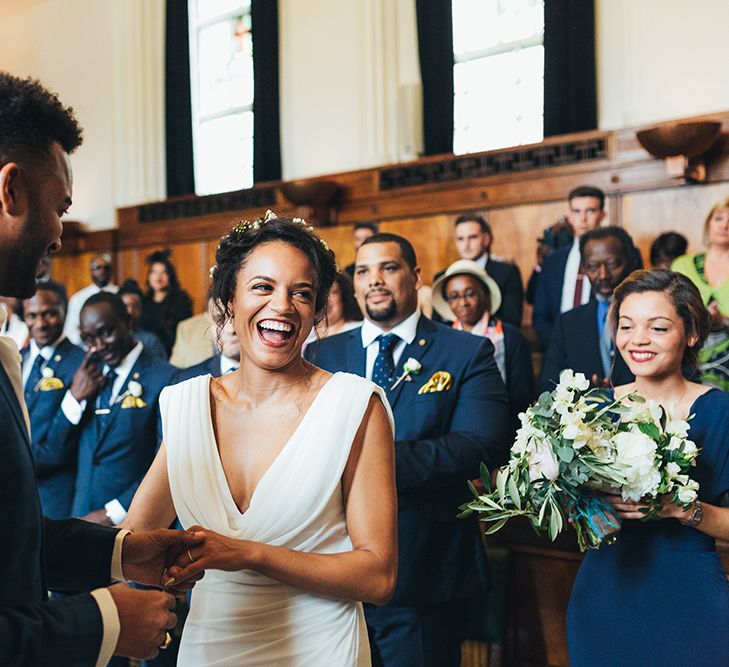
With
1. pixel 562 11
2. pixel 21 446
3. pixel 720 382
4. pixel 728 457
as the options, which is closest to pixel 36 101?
pixel 21 446

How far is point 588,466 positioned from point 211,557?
1092 mm

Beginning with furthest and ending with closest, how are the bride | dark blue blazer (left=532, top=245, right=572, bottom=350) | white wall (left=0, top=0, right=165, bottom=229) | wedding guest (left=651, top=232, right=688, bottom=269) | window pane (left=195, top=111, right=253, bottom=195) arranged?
white wall (left=0, top=0, right=165, bottom=229)
window pane (left=195, top=111, right=253, bottom=195)
wedding guest (left=651, top=232, right=688, bottom=269)
dark blue blazer (left=532, top=245, right=572, bottom=350)
the bride

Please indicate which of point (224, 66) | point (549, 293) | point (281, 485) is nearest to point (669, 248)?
point (549, 293)

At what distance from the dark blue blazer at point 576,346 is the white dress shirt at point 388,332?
55.0 inches

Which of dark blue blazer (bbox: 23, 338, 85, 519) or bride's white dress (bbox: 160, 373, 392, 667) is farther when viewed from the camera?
dark blue blazer (bbox: 23, 338, 85, 519)

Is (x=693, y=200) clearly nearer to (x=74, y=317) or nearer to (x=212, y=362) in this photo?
(x=212, y=362)

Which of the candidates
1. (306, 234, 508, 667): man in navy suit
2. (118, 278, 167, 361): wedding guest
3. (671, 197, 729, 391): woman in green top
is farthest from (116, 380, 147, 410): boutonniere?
(671, 197, 729, 391): woman in green top

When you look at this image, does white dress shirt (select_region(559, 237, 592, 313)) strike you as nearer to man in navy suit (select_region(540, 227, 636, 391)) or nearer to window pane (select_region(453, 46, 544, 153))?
man in navy suit (select_region(540, 227, 636, 391))

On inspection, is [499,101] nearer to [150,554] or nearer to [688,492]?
[688,492]

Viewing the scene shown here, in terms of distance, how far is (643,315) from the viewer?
274 centimetres

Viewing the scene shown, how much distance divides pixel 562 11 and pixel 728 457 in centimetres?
598

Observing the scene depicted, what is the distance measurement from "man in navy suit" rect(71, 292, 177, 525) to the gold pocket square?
126cm

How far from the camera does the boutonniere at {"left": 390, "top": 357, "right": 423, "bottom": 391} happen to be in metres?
3.04

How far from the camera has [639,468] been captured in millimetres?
2371
